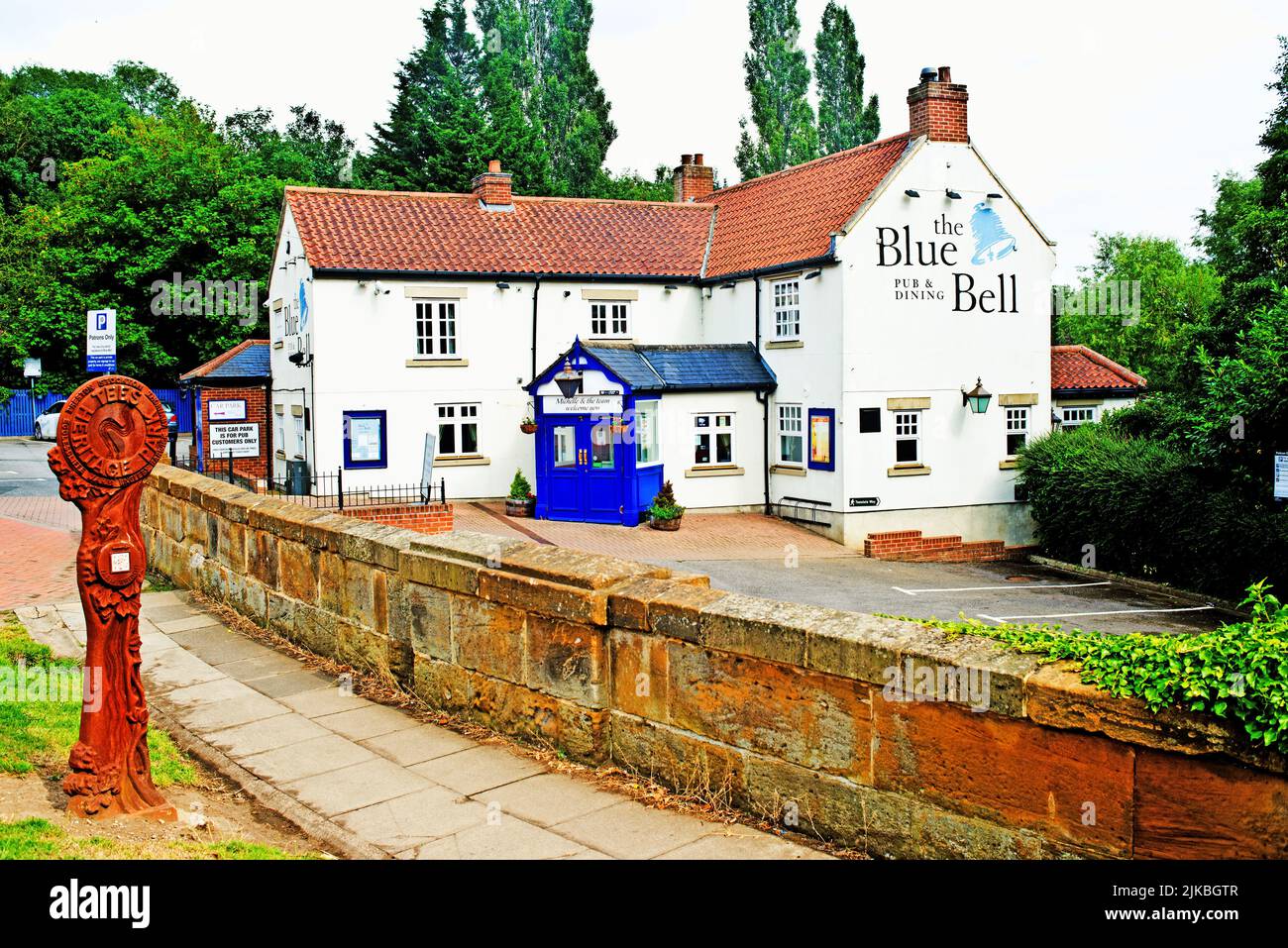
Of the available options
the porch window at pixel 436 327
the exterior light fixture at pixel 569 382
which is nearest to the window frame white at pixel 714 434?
the exterior light fixture at pixel 569 382

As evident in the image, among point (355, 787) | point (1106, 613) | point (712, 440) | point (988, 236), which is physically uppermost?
point (988, 236)

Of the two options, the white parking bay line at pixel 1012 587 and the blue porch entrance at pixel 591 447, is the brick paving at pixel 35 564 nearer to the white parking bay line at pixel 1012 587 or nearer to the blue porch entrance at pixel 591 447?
the blue porch entrance at pixel 591 447

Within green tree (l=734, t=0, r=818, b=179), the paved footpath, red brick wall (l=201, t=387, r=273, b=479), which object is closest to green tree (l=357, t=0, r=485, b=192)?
green tree (l=734, t=0, r=818, b=179)

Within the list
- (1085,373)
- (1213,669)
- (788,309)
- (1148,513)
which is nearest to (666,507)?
(788,309)

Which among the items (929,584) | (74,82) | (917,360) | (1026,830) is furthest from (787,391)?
(74,82)

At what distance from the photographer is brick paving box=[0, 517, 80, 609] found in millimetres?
13352

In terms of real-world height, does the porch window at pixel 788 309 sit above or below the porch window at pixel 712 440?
above

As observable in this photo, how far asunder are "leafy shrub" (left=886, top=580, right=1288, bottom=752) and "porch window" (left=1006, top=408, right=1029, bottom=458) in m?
24.8

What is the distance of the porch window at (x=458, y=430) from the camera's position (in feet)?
→ 94.3

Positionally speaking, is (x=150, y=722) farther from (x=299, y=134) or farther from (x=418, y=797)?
(x=299, y=134)

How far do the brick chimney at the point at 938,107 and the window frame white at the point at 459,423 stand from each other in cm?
1244

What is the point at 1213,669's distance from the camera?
4.27m

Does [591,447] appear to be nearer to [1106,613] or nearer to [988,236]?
[988,236]

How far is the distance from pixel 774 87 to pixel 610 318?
3316 cm
